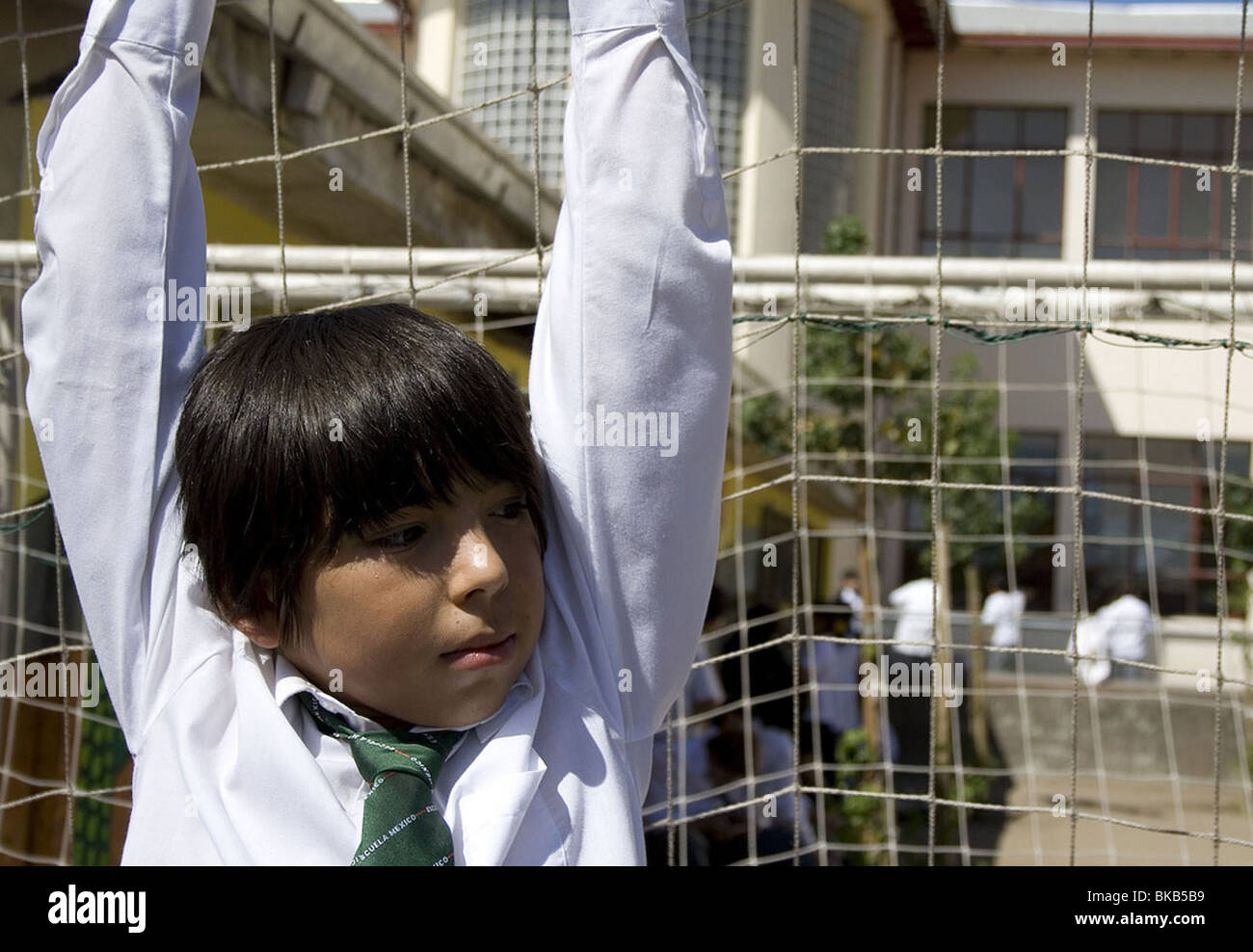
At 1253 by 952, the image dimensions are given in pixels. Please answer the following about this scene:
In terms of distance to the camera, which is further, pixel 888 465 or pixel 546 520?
pixel 888 465

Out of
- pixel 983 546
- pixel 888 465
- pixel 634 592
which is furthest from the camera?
pixel 983 546

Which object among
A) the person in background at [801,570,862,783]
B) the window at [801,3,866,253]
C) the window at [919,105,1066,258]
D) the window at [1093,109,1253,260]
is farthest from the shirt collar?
the window at [1093,109,1253,260]

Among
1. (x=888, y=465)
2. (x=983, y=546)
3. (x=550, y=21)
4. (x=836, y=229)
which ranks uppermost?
(x=550, y=21)

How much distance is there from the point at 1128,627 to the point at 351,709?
29.2 feet

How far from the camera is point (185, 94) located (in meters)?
1.16

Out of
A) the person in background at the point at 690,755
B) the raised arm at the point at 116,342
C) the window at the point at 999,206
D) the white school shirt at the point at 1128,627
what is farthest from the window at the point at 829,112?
the raised arm at the point at 116,342

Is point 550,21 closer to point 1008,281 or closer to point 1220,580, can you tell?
point 1008,281

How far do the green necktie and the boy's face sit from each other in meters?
0.02

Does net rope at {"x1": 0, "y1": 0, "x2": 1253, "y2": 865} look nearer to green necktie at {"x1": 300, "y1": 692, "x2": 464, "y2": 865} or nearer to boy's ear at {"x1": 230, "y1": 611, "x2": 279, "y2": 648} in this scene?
boy's ear at {"x1": 230, "y1": 611, "x2": 279, "y2": 648}

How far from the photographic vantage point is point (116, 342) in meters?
1.08

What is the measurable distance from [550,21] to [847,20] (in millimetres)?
3513

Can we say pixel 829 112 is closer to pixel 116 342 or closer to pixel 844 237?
pixel 844 237
